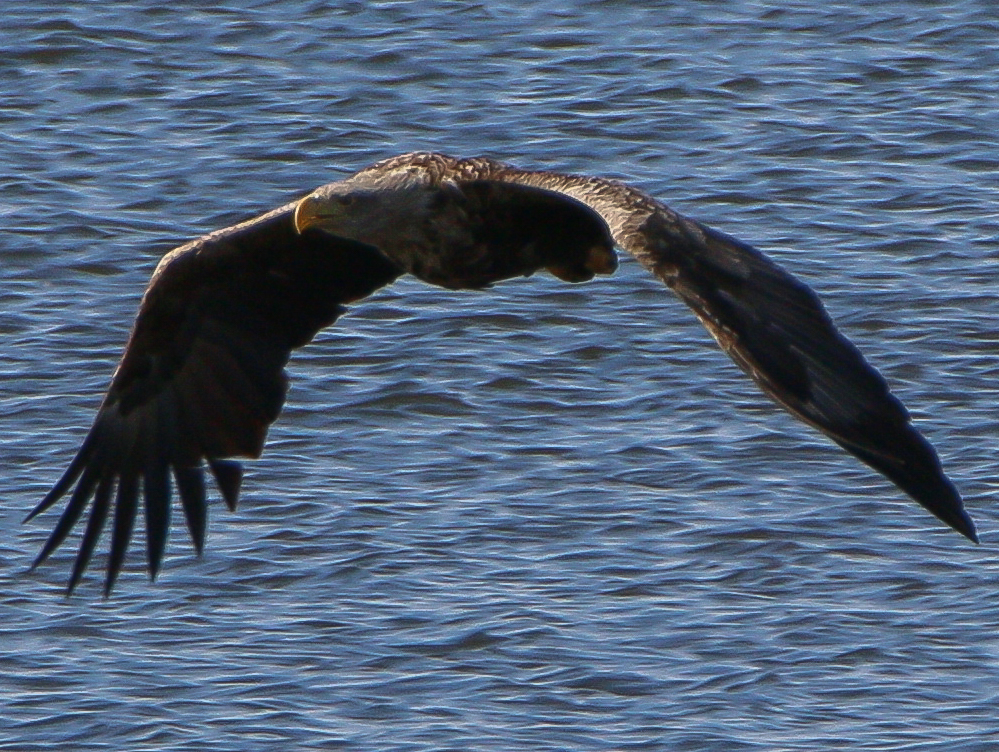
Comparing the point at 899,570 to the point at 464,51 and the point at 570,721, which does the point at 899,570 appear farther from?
the point at 464,51

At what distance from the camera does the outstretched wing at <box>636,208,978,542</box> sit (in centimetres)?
544

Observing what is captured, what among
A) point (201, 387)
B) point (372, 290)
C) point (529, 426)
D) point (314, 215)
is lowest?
point (529, 426)

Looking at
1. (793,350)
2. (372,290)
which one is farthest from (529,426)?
(793,350)

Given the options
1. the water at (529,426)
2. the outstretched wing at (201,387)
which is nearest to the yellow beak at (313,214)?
the outstretched wing at (201,387)

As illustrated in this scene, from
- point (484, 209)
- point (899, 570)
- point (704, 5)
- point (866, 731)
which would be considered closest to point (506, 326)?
point (899, 570)

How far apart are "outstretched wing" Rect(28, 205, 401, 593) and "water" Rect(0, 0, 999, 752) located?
897mm

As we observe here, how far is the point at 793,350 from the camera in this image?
564 cm

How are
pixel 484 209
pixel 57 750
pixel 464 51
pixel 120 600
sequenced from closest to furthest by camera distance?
pixel 484 209, pixel 57 750, pixel 120 600, pixel 464 51

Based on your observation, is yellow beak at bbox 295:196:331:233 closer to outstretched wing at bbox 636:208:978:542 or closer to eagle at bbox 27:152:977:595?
eagle at bbox 27:152:977:595

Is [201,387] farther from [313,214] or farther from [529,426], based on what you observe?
[529,426]

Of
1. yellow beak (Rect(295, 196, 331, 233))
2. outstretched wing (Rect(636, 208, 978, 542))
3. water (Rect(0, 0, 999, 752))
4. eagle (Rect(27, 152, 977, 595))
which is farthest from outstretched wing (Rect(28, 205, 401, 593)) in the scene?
outstretched wing (Rect(636, 208, 978, 542))

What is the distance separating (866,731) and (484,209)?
2.45 meters

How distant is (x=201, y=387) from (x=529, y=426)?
8.02ft

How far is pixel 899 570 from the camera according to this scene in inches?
350
